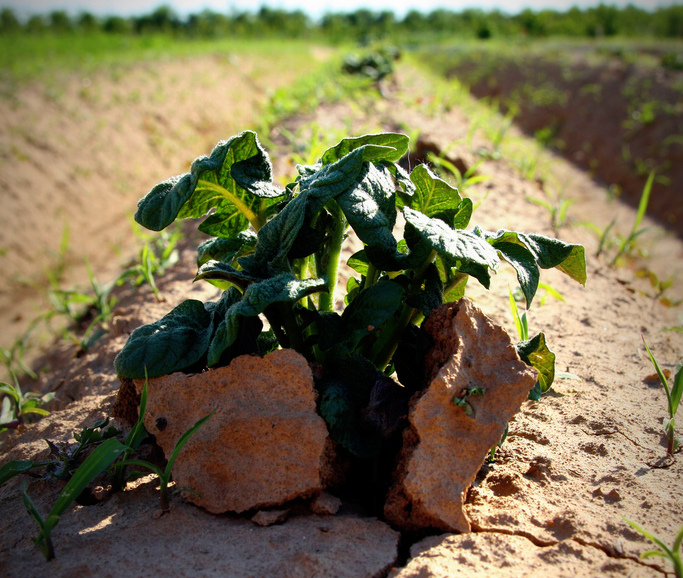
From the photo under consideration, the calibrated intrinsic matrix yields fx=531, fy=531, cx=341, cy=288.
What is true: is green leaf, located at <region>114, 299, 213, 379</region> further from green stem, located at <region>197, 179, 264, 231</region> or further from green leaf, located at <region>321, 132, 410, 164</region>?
green leaf, located at <region>321, 132, 410, 164</region>

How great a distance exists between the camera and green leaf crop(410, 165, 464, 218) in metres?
1.42

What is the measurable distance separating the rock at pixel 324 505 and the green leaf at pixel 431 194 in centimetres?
79

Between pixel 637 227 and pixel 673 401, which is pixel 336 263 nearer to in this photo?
pixel 673 401

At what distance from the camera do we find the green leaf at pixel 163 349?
4.46ft

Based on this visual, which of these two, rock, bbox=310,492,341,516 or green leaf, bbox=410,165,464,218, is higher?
green leaf, bbox=410,165,464,218

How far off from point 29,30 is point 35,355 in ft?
88.8

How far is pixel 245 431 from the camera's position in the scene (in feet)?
4.40

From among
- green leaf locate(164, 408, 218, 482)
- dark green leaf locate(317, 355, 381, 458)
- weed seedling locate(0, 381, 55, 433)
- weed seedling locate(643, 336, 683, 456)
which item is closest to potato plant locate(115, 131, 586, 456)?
dark green leaf locate(317, 355, 381, 458)

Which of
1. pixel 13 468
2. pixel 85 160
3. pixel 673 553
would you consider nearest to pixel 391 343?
pixel 673 553

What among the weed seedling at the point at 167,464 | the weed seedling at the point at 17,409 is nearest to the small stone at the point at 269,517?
the weed seedling at the point at 167,464

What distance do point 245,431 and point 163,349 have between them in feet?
0.99

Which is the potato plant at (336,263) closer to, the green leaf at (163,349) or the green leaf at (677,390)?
the green leaf at (163,349)

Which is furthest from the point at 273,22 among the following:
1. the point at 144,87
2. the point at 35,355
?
the point at 35,355

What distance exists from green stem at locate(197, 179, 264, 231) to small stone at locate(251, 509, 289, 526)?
81 centimetres
